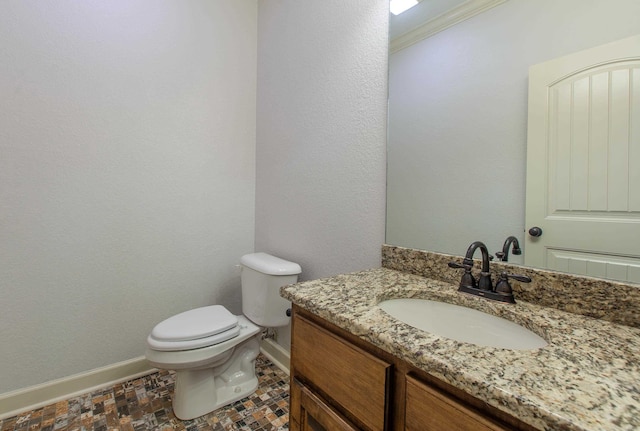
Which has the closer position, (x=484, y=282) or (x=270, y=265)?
(x=484, y=282)

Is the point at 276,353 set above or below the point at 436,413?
below

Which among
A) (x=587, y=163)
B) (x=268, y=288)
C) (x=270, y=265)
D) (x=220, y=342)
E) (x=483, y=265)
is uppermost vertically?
(x=587, y=163)

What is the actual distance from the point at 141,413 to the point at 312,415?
3.81 feet

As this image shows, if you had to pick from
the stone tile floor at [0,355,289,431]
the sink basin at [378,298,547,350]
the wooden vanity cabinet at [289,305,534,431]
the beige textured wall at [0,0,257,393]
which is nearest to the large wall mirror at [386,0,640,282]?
the sink basin at [378,298,547,350]

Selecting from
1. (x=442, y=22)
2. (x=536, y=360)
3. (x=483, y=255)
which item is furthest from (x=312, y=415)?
(x=442, y=22)

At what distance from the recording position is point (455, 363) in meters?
0.50

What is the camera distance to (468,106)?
40.6 inches

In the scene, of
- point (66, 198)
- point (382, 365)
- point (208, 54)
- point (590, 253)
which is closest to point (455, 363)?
point (382, 365)

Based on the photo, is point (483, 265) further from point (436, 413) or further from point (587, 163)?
point (436, 413)

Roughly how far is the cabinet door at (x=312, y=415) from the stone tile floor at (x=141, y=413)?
0.69 m

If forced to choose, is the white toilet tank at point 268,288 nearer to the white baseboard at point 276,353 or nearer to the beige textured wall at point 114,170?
the white baseboard at point 276,353

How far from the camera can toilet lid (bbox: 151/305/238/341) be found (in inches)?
52.5

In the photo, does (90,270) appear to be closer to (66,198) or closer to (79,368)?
(66,198)

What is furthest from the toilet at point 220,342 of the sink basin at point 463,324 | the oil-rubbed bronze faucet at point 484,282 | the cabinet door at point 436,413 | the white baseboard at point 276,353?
the cabinet door at point 436,413
